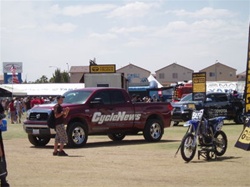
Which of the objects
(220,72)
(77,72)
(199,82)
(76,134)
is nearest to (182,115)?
(199,82)

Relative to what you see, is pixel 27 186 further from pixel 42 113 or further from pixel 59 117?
pixel 42 113

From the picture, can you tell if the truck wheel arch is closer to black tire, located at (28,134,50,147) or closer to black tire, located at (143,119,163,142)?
black tire, located at (143,119,163,142)

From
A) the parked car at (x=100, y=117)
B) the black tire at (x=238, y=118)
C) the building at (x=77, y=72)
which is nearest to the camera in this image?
the parked car at (x=100, y=117)

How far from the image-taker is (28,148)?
1739 centimetres

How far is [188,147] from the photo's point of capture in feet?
44.0

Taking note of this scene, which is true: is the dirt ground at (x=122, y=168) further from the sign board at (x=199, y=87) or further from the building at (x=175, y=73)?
the building at (x=175, y=73)

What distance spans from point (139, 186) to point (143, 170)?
2.06m

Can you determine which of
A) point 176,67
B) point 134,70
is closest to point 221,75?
point 176,67

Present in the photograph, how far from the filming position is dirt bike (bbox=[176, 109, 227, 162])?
13.4 metres

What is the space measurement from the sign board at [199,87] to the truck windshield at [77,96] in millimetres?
13432

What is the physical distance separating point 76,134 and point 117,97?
2.30 meters

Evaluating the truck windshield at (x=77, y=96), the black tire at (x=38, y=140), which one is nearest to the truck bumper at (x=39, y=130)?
the black tire at (x=38, y=140)

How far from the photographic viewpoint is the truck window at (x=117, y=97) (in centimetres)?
1878

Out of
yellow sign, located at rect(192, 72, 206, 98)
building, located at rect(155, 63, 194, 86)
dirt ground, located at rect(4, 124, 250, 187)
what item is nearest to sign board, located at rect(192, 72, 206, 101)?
yellow sign, located at rect(192, 72, 206, 98)
